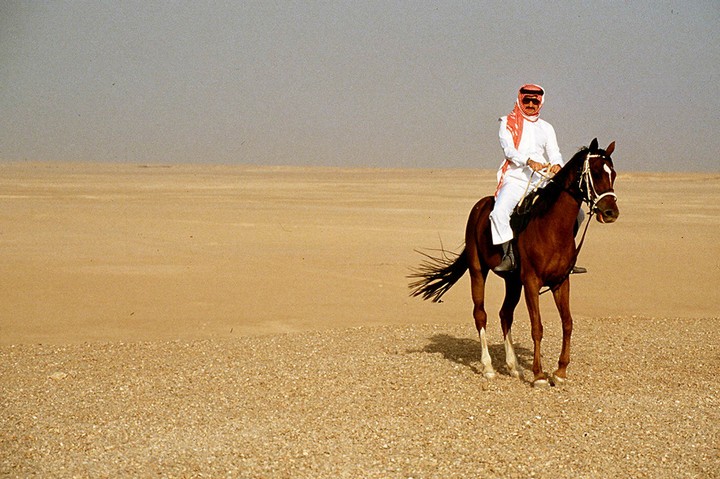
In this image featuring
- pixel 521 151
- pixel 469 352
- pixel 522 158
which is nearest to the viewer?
pixel 522 158

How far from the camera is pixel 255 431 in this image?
657cm

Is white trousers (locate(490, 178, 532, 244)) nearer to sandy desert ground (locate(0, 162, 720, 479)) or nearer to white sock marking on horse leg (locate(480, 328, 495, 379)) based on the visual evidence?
white sock marking on horse leg (locate(480, 328, 495, 379))

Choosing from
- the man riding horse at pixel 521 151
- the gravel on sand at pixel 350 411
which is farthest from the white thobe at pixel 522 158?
the gravel on sand at pixel 350 411

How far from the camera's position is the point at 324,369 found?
8.73 m

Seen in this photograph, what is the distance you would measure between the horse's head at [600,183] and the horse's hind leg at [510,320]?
1582 mm

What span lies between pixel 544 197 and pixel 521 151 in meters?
0.76

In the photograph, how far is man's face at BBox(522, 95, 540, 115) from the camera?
8688mm

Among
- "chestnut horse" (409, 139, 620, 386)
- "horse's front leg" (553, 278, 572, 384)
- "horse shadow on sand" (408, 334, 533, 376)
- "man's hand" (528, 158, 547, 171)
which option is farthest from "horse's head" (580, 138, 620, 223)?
"horse shadow on sand" (408, 334, 533, 376)

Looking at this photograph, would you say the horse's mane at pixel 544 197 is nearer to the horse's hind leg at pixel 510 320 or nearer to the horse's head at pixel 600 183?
the horse's head at pixel 600 183

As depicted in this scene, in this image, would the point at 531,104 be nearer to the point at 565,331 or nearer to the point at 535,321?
the point at 535,321

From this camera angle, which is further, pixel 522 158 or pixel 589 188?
pixel 522 158

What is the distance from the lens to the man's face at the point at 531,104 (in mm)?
8688

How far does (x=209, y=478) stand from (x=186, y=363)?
3746 mm

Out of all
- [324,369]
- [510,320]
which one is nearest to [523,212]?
[510,320]
